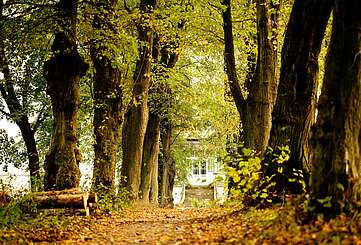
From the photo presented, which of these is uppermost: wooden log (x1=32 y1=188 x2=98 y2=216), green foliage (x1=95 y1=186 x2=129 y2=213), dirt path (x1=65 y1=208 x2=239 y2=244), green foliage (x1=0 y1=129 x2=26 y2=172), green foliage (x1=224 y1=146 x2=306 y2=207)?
green foliage (x1=0 y1=129 x2=26 y2=172)

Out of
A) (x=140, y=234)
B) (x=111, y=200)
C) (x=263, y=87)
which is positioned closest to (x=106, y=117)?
(x=111, y=200)

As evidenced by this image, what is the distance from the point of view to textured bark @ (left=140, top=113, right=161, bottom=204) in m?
22.3

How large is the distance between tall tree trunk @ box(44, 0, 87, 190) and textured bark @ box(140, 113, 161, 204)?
7.84 m

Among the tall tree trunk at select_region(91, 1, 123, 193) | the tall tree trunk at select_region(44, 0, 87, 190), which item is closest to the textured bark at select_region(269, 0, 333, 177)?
the tall tree trunk at select_region(44, 0, 87, 190)

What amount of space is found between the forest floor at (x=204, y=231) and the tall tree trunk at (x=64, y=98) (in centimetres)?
142

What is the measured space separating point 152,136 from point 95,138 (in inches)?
279

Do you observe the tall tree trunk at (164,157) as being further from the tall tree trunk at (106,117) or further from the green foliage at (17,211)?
the green foliage at (17,211)

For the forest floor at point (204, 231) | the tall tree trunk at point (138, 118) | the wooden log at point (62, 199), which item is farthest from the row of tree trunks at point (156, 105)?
the forest floor at point (204, 231)

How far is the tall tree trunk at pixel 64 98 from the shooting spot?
13719 millimetres

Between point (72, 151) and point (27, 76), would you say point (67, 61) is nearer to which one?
point (72, 151)

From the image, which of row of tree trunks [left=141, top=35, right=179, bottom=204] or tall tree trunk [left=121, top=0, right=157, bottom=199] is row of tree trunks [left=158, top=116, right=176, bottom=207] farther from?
tall tree trunk [left=121, top=0, right=157, bottom=199]

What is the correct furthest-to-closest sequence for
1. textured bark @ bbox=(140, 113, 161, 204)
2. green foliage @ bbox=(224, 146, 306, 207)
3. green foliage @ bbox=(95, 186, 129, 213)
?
1. textured bark @ bbox=(140, 113, 161, 204)
2. green foliage @ bbox=(95, 186, 129, 213)
3. green foliage @ bbox=(224, 146, 306, 207)

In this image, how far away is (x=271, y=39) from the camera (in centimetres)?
1420

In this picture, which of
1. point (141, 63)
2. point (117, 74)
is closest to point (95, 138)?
point (117, 74)
